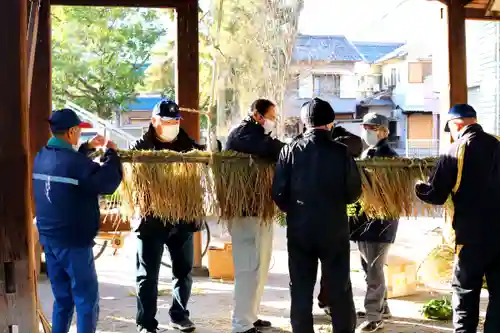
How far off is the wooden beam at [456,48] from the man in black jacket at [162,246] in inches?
111

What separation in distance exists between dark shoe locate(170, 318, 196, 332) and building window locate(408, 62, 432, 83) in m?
22.0

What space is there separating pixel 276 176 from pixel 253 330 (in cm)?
123

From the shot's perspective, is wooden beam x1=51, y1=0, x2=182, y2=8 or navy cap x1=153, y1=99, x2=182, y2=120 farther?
wooden beam x1=51, y1=0, x2=182, y2=8

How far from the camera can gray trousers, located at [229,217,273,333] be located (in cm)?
413

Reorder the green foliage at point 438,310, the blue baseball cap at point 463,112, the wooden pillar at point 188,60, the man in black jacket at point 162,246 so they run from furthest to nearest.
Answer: the wooden pillar at point 188,60
the green foliage at point 438,310
the man in black jacket at point 162,246
the blue baseball cap at point 463,112

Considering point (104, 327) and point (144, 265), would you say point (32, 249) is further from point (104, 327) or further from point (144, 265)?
point (104, 327)

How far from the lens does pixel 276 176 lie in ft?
12.0

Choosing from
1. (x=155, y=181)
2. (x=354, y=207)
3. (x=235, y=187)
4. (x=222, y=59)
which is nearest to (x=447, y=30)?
(x=354, y=207)

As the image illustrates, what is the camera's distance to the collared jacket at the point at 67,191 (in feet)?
11.0

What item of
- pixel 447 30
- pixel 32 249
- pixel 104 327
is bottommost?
pixel 104 327

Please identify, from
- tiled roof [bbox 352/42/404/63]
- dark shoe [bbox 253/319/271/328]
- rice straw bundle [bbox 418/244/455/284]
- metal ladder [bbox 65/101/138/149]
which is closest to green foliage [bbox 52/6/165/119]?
metal ladder [bbox 65/101/138/149]

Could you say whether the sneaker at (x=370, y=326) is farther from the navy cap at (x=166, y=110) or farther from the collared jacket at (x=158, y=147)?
the navy cap at (x=166, y=110)

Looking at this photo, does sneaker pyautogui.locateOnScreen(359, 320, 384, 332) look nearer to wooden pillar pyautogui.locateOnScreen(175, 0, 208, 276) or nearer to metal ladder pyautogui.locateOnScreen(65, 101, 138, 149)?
wooden pillar pyautogui.locateOnScreen(175, 0, 208, 276)

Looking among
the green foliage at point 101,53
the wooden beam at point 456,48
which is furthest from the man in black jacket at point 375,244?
the green foliage at point 101,53
